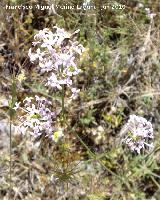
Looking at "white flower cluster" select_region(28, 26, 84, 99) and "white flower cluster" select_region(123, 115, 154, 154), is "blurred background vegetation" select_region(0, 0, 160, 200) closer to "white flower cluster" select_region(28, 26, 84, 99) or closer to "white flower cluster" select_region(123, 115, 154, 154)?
"white flower cluster" select_region(123, 115, 154, 154)

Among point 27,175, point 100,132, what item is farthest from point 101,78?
point 27,175

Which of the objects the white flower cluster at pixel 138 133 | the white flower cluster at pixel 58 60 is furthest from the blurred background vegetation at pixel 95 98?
the white flower cluster at pixel 58 60

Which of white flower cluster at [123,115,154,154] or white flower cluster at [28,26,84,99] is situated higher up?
white flower cluster at [28,26,84,99]

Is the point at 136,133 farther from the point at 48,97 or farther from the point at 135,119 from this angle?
the point at 48,97

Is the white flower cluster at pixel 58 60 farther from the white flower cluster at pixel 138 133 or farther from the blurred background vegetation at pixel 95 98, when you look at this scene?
the blurred background vegetation at pixel 95 98

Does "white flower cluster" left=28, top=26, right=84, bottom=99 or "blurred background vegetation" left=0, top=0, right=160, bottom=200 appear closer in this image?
"white flower cluster" left=28, top=26, right=84, bottom=99

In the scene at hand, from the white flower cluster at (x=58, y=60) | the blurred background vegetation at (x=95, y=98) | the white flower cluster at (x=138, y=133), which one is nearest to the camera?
the white flower cluster at (x=58, y=60)

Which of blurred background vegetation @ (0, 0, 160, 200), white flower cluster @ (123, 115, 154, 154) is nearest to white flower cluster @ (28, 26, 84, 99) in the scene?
white flower cluster @ (123, 115, 154, 154)

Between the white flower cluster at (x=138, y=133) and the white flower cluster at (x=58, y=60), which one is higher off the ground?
the white flower cluster at (x=58, y=60)

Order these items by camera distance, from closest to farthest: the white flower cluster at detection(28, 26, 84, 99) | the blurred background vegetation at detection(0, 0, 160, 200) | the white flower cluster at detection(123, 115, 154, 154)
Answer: the white flower cluster at detection(28, 26, 84, 99), the white flower cluster at detection(123, 115, 154, 154), the blurred background vegetation at detection(0, 0, 160, 200)
